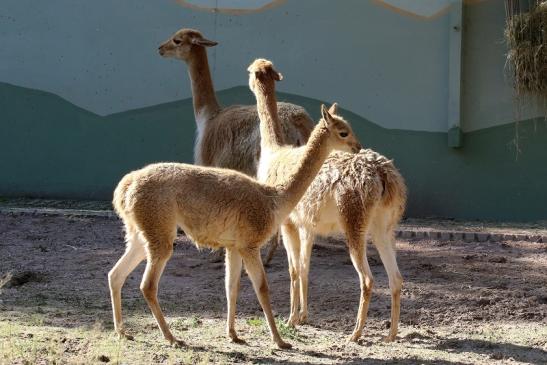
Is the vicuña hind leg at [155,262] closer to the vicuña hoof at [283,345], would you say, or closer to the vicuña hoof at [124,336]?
the vicuña hoof at [124,336]

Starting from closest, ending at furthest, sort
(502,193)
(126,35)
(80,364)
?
(80,364), (502,193), (126,35)

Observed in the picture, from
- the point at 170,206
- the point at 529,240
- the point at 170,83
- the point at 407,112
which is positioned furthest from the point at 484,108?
the point at 170,206

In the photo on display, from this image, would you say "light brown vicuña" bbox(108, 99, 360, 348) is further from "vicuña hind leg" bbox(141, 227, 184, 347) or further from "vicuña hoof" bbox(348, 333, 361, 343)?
"vicuña hoof" bbox(348, 333, 361, 343)

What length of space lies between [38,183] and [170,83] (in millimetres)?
2272

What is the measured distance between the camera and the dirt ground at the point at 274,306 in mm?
5949

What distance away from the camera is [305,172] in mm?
6391

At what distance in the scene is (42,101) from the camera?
12.3 metres

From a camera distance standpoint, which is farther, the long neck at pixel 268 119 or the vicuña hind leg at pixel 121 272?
the long neck at pixel 268 119

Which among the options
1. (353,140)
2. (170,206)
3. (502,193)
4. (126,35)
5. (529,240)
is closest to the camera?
(170,206)

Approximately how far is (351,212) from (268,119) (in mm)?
1619

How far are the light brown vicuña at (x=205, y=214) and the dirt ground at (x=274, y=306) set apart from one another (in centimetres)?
36

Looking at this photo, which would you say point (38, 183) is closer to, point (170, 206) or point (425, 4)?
point (425, 4)

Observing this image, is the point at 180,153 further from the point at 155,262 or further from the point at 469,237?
the point at 155,262

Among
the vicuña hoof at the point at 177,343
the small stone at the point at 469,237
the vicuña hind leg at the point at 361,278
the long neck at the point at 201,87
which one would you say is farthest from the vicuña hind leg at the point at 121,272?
the small stone at the point at 469,237
